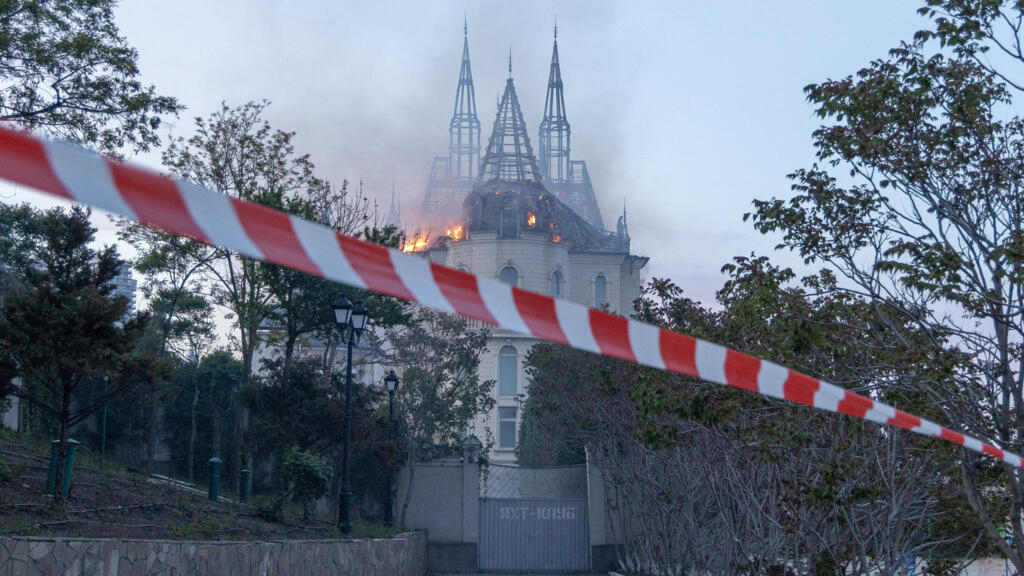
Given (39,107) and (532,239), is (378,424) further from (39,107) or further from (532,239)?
(532,239)

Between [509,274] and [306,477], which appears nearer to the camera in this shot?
[306,477]

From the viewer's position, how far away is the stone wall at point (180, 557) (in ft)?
27.7

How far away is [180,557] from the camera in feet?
34.9

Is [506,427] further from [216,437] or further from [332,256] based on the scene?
[332,256]

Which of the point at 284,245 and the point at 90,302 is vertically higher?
the point at 90,302

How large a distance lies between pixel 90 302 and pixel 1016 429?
376 inches

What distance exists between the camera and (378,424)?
91.5 feet

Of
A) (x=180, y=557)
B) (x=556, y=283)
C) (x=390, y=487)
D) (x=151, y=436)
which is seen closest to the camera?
(x=180, y=557)

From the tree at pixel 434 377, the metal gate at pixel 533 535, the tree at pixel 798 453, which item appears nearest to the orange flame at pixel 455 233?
the tree at pixel 434 377

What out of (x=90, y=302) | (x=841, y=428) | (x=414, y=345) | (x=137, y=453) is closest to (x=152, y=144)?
(x=90, y=302)

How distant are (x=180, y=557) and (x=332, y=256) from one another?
8766mm

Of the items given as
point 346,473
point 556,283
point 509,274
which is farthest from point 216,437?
point 556,283

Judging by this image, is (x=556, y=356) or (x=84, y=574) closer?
(x=84, y=574)

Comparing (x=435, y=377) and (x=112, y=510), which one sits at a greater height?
(x=435, y=377)
